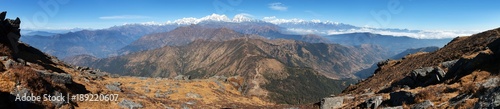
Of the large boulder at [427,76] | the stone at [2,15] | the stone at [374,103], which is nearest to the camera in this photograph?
the stone at [374,103]

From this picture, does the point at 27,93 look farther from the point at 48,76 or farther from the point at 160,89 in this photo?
the point at 160,89

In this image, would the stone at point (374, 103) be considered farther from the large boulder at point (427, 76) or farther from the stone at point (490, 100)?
the stone at point (490, 100)

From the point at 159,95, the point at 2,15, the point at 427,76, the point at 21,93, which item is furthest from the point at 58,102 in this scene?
the point at 427,76

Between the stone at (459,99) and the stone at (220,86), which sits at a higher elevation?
the stone at (459,99)

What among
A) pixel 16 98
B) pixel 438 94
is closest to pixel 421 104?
pixel 438 94

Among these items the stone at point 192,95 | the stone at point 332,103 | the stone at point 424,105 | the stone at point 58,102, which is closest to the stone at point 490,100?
the stone at point 424,105

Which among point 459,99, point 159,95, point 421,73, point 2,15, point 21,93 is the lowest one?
point 159,95

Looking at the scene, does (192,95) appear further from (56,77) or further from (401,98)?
(401,98)

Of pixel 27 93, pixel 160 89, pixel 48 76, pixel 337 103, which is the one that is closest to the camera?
pixel 27 93
